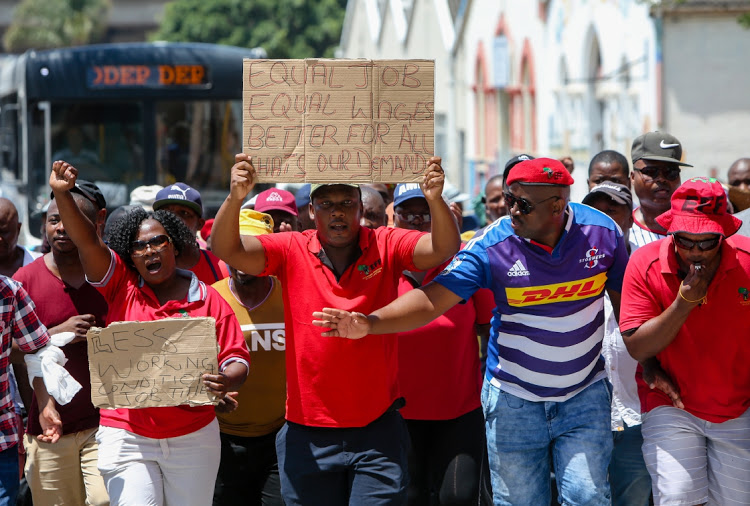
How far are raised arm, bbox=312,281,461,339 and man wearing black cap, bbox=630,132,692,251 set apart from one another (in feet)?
5.28

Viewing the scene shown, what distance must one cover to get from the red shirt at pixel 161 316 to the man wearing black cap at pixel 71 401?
1.04 ft

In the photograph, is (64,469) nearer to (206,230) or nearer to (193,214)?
(193,214)

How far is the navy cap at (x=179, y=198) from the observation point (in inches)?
261

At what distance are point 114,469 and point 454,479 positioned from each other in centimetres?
177

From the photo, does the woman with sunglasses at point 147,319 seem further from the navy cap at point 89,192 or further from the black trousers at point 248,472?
the black trousers at point 248,472

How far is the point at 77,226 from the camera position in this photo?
4879 mm

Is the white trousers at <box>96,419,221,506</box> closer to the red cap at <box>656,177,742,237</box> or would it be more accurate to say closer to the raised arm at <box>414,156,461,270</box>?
the raised arm at <box>414,156,461,270</box>

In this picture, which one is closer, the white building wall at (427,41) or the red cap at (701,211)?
the red cap at (701,211)

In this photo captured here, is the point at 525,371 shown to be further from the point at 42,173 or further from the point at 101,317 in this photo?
the point at 42,173

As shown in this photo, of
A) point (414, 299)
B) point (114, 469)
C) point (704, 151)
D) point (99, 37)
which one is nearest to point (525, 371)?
point (414, 299)

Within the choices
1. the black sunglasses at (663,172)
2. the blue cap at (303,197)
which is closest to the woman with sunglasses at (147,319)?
the blue cap at (303,197)

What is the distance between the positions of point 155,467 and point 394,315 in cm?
130

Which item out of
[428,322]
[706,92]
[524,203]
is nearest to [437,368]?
[428,322]

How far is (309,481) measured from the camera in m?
4.76
